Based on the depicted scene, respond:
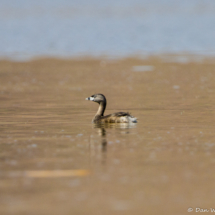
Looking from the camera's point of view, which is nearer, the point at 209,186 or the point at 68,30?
the point at 209,186

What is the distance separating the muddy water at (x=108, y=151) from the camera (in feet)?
24.4

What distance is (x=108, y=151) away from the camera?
32.9ft

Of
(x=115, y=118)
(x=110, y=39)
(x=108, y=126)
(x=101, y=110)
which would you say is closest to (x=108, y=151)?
(x=108, y=126)

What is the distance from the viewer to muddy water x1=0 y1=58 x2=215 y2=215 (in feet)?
24.4

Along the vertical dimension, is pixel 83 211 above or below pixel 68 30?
below

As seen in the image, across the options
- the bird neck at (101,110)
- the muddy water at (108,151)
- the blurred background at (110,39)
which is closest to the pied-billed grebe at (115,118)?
the bird neck at (101,110)

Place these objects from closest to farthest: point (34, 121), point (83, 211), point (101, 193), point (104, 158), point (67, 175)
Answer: point (83, 211)
point (101, 193)
point (67, 175)
point (104, 158)
point (34, 121)

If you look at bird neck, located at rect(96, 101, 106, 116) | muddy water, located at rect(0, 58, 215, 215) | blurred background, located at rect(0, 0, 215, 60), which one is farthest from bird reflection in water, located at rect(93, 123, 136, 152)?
blurred background, located at rect(0, 0, 215, 60)

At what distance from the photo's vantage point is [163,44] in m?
38.9

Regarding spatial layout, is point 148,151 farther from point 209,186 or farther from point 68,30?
point 68,30

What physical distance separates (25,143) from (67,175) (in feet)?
8.06

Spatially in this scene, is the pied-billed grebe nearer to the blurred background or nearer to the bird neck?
the bird neck

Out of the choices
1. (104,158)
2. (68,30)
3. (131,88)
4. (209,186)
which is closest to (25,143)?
(104,158)

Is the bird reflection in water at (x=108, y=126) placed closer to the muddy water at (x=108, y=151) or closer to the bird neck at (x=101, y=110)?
the muddy water at (x=108, y=151)
